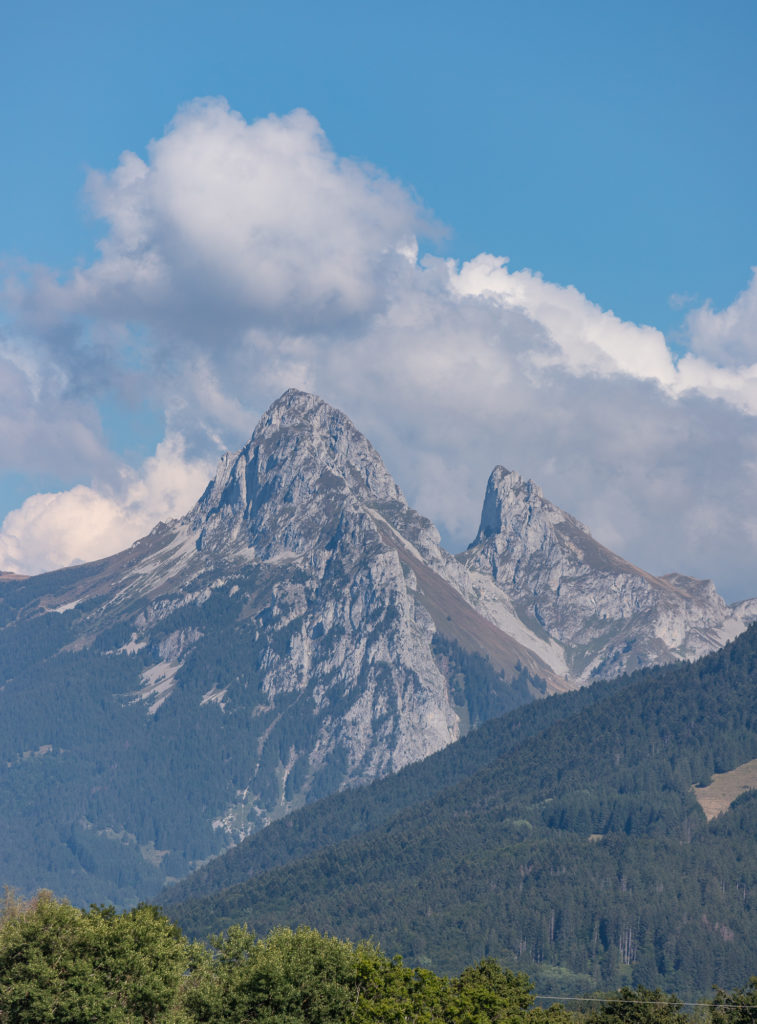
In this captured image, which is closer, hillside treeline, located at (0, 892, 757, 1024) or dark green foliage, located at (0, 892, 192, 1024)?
dark green foliage, located at (0, 892, 192, 1024)

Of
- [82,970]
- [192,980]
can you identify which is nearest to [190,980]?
[192,980]

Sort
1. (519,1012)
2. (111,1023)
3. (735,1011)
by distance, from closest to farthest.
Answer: (111,1023) < (519,1012) < (735,1011)

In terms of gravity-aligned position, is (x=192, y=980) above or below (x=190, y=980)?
below

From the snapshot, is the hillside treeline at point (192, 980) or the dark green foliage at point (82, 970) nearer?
the dark green foliage at point (82, 970)

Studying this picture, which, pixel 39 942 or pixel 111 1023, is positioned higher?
pixel 39 942

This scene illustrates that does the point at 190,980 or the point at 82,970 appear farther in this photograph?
the point at 190,980

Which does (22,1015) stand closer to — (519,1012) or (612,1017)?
(519,1012)

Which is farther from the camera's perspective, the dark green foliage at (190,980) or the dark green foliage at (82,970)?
the dark green foliage at (190,980)

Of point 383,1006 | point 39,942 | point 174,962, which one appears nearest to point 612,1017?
point 383,1006

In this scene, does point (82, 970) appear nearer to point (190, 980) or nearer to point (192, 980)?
point (192, 980)

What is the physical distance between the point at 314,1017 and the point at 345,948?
836 centimetres

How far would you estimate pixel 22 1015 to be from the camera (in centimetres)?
13150

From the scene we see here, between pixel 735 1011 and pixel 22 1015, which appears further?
pixel 735 1011

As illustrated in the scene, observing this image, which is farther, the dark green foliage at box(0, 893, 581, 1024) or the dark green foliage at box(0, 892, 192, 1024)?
the dark green foliage at box(0, 893, 581, 1024)
